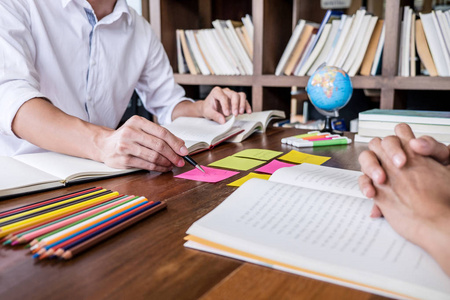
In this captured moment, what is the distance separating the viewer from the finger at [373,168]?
570 mm

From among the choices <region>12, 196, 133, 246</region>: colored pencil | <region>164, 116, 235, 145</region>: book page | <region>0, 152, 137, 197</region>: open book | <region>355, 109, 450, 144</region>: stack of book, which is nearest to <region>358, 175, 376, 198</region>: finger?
<region>12, 196, 133, 246</region>: colored pencil

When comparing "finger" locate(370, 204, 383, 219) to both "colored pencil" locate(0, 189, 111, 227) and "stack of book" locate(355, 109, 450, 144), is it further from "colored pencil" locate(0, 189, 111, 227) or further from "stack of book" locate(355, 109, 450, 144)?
"stack of book" locate(355, 109, 450, 144)

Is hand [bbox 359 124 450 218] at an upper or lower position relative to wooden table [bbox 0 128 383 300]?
upper

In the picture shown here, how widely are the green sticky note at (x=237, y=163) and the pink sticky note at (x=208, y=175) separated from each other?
0.14 feet

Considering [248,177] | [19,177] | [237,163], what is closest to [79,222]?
[19,177]

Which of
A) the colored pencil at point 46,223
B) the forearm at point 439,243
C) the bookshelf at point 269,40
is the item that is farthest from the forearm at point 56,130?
the bookshelf at point 269,40

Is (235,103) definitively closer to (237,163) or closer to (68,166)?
(237,163)

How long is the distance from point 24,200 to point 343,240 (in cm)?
56

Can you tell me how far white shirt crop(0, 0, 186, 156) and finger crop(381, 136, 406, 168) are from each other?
81 cm

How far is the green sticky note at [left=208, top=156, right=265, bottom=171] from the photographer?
3.16 feet

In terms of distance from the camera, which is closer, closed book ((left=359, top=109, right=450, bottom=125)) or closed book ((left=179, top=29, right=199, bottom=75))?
→ closed book ((left=359, top=109, right=450, bottom=125))

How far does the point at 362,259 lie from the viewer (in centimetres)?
46

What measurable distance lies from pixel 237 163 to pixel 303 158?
20cm

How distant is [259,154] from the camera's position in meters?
1.11
